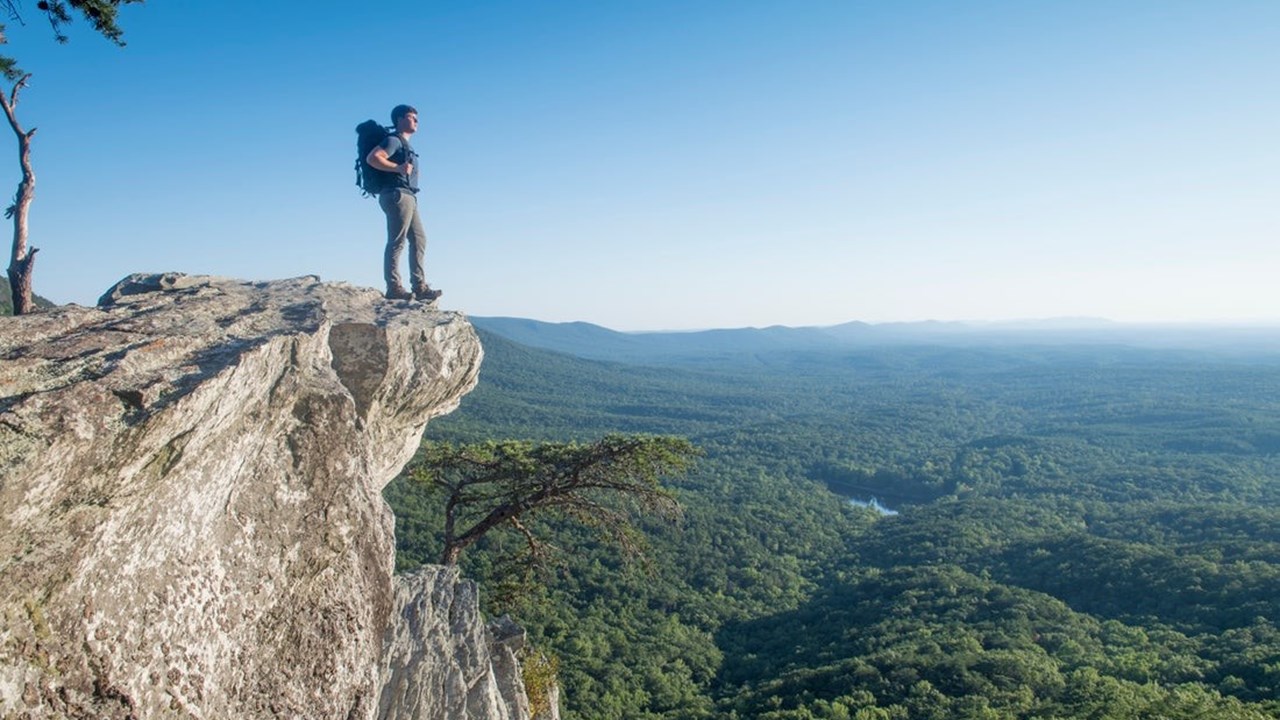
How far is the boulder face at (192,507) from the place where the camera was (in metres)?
4.13

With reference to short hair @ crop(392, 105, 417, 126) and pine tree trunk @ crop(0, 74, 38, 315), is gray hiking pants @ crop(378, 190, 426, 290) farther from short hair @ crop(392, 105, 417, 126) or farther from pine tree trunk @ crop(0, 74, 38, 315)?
pine tree trunk @ crop(0, 74, 38, 315)

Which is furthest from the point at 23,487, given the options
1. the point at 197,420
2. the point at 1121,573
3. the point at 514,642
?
the point at 1121,573

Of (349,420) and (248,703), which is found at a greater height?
(349,420)

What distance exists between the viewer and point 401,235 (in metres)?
9.59

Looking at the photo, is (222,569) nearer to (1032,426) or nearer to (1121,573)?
(1121,573)

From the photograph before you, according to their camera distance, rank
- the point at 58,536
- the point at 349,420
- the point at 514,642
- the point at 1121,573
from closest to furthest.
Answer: the point at 58,536, the point at 349,420, the point at 514,642, the point at 1121,573

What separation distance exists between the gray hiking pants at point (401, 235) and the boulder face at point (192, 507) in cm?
192

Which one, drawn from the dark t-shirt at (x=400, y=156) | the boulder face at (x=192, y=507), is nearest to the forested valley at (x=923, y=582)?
the dark t-shirt at (x=400, y=156)

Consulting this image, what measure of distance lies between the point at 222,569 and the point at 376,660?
1.98 m

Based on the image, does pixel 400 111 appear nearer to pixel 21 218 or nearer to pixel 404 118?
pixel 404 118

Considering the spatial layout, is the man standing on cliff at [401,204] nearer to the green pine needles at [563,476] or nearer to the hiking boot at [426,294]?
the hiking boot at [426,294]

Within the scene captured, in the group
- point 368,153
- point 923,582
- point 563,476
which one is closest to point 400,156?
point 368,153

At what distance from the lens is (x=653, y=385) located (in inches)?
7426

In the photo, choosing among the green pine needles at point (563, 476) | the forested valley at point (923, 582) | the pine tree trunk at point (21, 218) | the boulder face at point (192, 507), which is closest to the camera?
the boulder face at point (192, 507)
